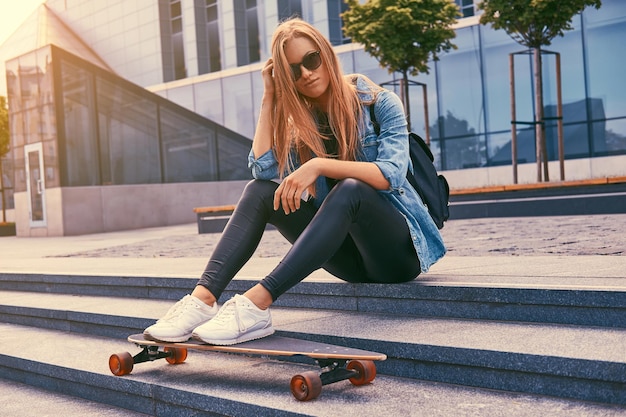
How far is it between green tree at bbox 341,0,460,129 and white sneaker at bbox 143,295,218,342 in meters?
11.4

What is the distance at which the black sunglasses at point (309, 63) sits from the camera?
3162mm

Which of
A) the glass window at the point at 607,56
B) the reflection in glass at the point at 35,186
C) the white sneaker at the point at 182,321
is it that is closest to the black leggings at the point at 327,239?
the white sneaker at the point at 182,321

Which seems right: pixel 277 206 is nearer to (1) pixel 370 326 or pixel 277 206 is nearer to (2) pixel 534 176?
(1) pixel 370 326

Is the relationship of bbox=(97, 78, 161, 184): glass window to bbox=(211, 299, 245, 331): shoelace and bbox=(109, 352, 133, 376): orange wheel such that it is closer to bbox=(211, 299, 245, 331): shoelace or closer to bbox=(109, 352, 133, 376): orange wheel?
bbox=(109, 352, 133, 376): orange wheel

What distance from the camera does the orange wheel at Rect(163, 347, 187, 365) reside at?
10.8 ft

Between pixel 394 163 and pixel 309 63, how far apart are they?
1.91ft

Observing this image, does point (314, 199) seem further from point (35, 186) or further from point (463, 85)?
point (463, 85)

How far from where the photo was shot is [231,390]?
9.36ft

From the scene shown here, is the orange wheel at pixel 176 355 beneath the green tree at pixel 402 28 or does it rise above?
beneath

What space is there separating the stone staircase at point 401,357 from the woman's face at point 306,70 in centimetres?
101

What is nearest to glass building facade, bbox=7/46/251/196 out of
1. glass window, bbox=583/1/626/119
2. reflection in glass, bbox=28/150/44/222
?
reflection in glass, bbox=28/150/44/222

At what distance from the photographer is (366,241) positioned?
316cm

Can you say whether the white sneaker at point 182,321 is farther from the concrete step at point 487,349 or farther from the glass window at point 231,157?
the glass window at point 231,157

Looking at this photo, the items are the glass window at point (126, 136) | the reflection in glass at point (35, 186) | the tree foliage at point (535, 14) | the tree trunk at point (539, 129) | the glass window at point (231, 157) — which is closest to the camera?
the tree foliage at point (535, 14)
